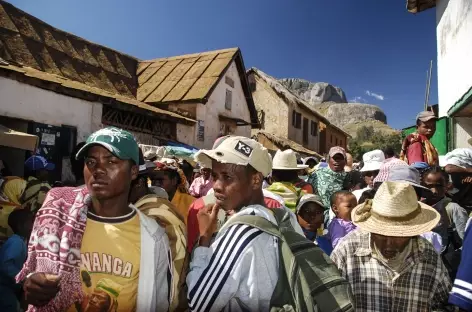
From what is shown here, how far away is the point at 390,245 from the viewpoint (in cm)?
219

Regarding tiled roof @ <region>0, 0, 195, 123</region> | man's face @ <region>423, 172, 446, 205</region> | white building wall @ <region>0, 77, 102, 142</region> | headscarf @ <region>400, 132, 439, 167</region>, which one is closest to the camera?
man's face @ <region>423, 172, 446, 205</region>

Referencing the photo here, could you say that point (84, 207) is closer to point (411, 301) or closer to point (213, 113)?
point (411, 301)

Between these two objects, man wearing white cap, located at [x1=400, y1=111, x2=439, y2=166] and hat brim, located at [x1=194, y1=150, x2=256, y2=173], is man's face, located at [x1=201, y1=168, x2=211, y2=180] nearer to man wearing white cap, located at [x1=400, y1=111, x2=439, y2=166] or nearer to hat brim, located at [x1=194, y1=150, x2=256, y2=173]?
man wearing white cap, located at [x1=400, y1=111, x2=439, y2=166]

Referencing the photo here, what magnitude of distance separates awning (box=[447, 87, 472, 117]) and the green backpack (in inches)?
253

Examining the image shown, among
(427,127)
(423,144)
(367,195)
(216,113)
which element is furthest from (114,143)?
(216,113)

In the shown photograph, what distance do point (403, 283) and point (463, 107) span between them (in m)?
6.42

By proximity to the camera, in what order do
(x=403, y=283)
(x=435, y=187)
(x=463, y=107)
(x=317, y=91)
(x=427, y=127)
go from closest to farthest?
(x=403, y=283) → (x=435, y=187) → (x=427, y=127) → (x=463, y=107) → (x=317, y=91)

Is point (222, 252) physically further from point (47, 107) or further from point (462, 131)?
point (47, 107)

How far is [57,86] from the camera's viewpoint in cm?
1008

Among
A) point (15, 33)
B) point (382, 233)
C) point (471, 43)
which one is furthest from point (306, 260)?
point (15, 33)

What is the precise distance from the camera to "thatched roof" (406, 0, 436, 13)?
954cm

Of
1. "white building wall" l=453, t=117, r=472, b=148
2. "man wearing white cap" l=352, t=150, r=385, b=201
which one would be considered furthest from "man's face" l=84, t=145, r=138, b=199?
"white building wall" l=453, t=117, r=472, b=148

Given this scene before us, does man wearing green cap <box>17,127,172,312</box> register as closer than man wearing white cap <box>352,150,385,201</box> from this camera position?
Yes

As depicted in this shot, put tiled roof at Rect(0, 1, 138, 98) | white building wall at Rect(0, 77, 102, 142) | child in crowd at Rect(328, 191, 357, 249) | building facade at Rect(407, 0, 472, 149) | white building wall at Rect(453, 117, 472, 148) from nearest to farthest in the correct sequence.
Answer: child in crowd at Rect(328, 191, 357, 249), building facade at Rect(407, 0, 472, 149), white building wall at Rect(453, 117, 472, 148), white building wall at Rect(0, 77, 102, 142), tiled roof at Rect(0, 1, 138, 98)
